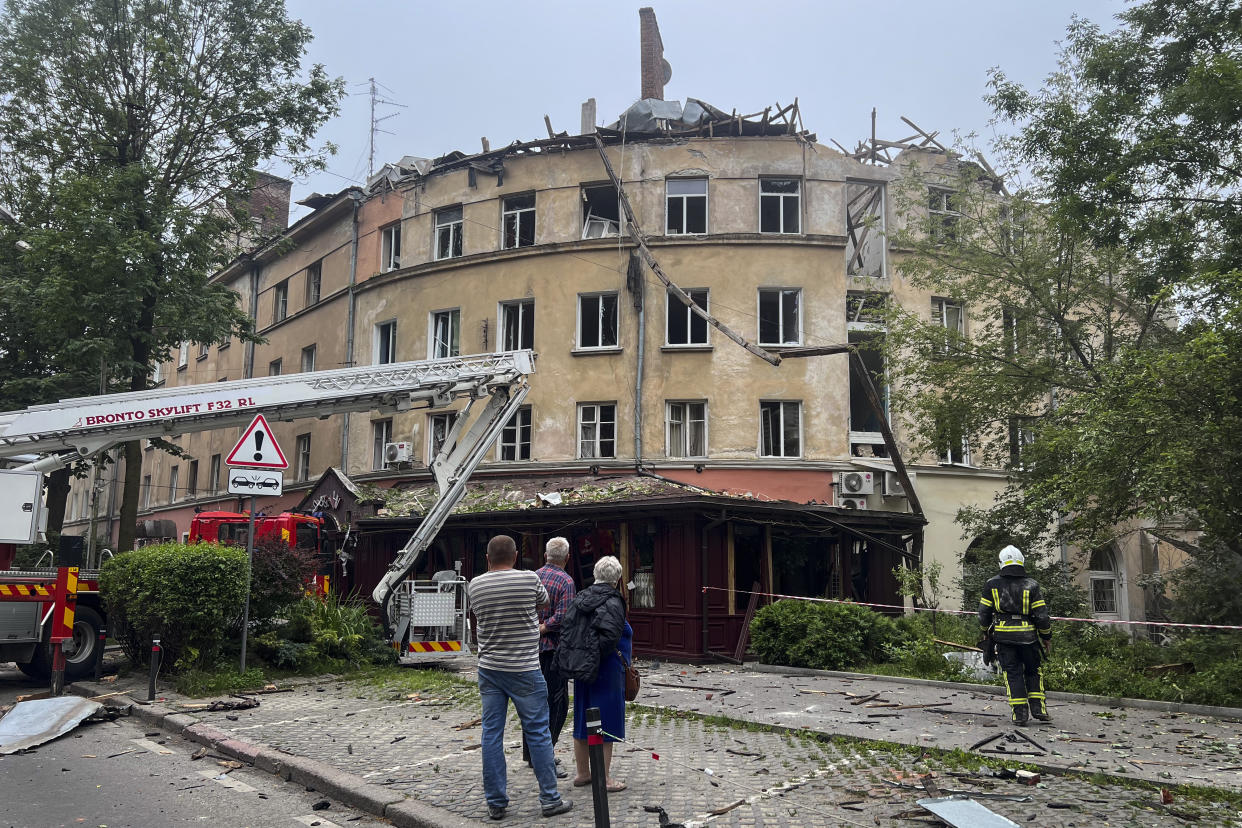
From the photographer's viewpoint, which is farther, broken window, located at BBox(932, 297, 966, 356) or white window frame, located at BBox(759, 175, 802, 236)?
broken window, located at BBox(932, 297, 966, 356)

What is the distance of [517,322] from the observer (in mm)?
26938

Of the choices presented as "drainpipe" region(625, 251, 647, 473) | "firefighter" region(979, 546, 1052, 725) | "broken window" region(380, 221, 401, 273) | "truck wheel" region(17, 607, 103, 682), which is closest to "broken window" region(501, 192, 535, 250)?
"drainpipe" region(625, 251, 647, 473)

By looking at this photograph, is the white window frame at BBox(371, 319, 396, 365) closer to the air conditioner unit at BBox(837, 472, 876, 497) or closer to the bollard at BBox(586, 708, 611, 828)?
the air conditioner unit at BBox(837, 472, 876, 497)

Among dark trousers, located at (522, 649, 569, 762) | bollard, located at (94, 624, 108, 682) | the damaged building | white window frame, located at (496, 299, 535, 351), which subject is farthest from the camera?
white window frame, located at (496, 299, 535, 351)

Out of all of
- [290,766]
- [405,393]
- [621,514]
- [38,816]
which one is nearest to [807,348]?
[621,514]

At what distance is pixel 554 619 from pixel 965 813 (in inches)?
122

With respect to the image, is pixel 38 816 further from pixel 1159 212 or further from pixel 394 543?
pixel 1159 212

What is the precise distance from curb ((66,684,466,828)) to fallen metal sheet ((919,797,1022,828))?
2.90m

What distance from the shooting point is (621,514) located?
18.0 metres

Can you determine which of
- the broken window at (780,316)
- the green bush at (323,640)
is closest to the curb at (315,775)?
the green bush at (323,640)

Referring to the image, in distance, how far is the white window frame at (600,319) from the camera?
25.6 meters

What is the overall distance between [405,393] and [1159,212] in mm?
13979

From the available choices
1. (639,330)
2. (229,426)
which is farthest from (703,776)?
(639,330)

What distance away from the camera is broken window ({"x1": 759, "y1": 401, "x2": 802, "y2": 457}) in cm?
2467
